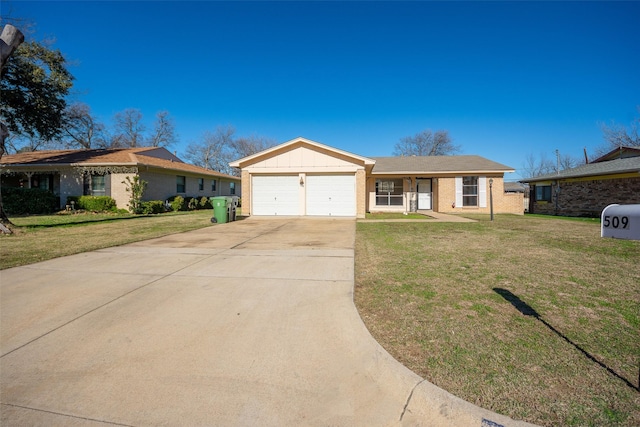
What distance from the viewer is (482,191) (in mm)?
19203

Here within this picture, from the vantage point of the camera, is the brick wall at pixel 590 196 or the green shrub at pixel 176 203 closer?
the brick wall at pixel 590 196

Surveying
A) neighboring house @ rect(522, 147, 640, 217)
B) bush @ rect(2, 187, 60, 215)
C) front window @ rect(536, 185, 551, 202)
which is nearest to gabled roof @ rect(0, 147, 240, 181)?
bush @ rect(2, 187, 60, 215)

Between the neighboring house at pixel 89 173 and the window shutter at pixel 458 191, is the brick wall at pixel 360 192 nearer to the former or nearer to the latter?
the window shutter at pixel 458 191

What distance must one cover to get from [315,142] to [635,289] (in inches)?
520

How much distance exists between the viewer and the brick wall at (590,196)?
14.6 m

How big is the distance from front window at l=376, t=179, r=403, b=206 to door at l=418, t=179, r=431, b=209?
1.53 metres

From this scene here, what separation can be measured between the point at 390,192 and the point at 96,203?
18.4m

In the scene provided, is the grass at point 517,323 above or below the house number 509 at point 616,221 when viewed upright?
below

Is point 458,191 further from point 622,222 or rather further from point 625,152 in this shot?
point 622,222

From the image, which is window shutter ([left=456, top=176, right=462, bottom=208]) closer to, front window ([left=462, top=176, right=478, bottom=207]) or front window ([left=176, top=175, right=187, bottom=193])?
front window ([left=462, top=176, right=478, bottom=207])

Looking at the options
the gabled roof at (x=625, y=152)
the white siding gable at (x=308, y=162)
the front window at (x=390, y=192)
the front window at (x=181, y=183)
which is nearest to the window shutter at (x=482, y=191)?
the front window at (x=390, y=192)

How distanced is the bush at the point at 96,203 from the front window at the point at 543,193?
28.0 m

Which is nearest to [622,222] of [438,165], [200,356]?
[200,356]

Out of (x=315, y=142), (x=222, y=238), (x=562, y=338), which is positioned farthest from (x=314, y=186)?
(x=562, y=338)
